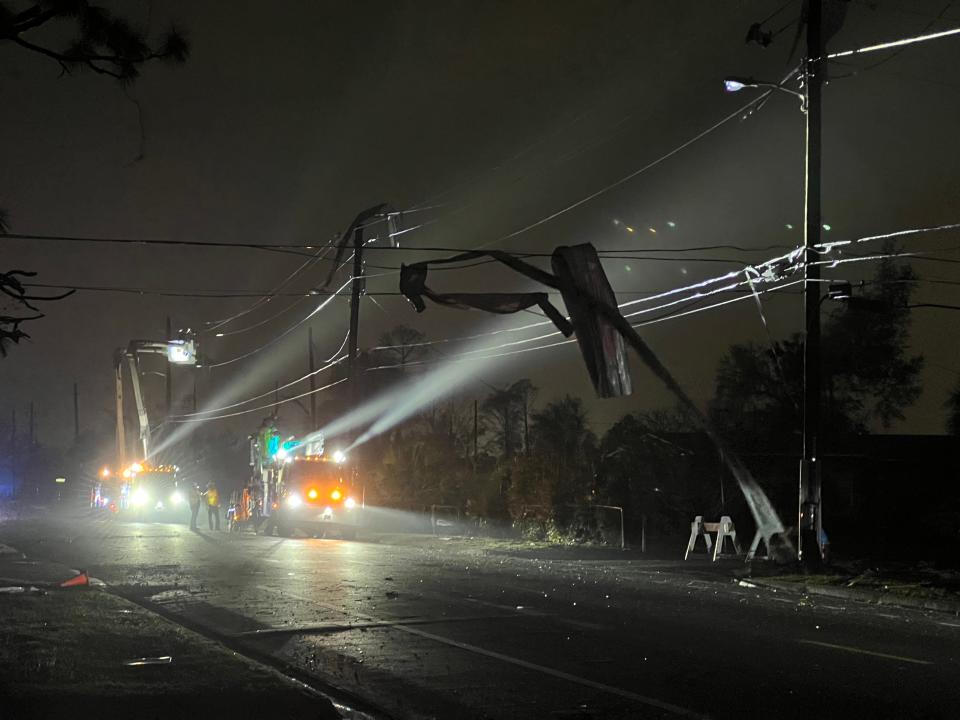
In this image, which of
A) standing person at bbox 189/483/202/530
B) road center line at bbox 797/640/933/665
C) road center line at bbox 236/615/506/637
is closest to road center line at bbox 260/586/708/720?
road center line at bbox 236/615/506/637

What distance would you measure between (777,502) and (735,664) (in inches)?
1001

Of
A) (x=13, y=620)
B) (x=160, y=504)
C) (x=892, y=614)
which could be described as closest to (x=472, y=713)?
(x=13, y=620)

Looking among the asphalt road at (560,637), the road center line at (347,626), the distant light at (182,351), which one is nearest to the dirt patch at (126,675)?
the asphalt road at (560,637)

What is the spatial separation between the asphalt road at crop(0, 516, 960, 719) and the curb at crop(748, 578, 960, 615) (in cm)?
67

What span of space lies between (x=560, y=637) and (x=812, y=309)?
34.7 ft

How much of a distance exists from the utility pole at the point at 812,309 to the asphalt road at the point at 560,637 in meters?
2.00

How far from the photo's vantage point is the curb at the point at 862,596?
51.8ft

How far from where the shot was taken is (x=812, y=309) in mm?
20203

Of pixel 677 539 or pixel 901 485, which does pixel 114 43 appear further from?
pixel 901 485

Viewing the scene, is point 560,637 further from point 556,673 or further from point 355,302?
point 355,302

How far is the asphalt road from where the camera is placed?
8.75 meters

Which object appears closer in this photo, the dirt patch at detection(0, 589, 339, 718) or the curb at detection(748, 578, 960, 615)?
the dirt patch at detection(0, 589, 339, 718)

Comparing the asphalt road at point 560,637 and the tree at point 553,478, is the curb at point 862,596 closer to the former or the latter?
the asphalt road at point 560,637

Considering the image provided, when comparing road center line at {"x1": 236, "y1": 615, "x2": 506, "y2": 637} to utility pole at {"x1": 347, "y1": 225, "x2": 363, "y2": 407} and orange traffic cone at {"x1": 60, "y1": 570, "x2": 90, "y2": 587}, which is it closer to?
orange traffic cone at {"x1": 60, "y1": 570, "x2": 90, "y2": 587}
